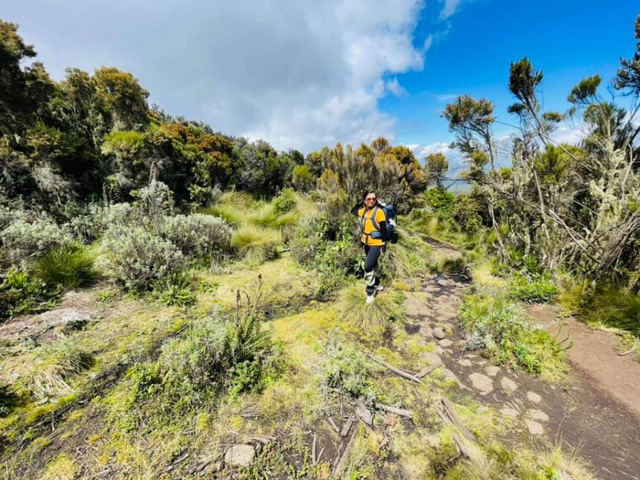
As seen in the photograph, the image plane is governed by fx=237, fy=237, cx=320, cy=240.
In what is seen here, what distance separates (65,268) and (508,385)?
626cm

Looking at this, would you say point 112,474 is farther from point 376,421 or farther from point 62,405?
point 376,421

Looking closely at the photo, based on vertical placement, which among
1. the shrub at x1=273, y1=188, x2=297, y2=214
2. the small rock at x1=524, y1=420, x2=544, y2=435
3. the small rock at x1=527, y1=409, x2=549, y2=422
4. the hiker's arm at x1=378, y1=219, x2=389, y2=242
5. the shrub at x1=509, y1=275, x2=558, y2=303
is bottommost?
the small rock at x1=524, y1=420, x2=544, y2=435

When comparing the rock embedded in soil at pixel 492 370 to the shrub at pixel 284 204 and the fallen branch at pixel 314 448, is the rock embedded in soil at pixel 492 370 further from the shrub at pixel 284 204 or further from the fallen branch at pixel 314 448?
the shrub at pixel 284 204

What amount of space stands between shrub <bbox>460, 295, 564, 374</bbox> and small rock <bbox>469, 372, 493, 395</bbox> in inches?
15.1

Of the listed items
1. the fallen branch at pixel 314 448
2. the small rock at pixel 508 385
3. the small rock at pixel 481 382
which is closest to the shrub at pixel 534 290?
the small rock at pixel 508 385

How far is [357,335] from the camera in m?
3.31

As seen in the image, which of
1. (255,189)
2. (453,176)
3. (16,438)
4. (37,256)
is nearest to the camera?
(16,438)

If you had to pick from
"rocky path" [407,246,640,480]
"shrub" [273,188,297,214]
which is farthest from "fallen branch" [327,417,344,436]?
"shrub" [273,188,297,214]

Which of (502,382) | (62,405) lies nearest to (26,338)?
(62,405)

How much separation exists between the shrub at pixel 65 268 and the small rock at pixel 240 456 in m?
3.88

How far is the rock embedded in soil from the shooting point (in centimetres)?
266

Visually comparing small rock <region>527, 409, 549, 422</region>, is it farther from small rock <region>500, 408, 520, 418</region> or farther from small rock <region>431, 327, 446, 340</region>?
small rock <region>431, 327, 446, 340</region>

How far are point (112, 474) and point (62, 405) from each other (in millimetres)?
944

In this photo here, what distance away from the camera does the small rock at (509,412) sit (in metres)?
2.16
